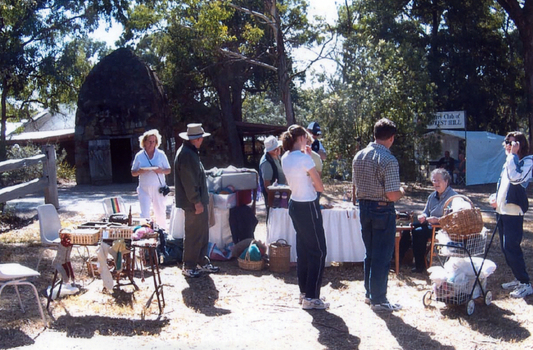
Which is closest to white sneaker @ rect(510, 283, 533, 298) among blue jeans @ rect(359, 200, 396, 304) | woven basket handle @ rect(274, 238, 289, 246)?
blue jeans @ rect(359, 200, 396, 304)

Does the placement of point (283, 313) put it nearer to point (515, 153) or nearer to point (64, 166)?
point (515, 153)

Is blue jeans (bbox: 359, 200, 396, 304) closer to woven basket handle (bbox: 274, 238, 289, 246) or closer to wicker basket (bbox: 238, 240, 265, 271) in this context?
woven basket handle (bbox: 274, 238, 289, 246)

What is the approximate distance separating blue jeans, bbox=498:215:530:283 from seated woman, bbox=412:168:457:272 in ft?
2.23

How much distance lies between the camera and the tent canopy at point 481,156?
19781mm

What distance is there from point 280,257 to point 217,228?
3.89 feet

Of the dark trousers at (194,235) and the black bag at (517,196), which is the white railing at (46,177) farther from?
the black bag at (517,196)

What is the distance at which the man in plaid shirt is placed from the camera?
4844 millimetres

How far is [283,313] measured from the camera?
5.20 meters

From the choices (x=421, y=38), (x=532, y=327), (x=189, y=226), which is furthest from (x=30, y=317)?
(x=421, y=38)

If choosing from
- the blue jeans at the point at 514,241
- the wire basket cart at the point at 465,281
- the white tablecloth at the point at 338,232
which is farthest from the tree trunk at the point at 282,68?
the wire basket cart at the point at 465,281

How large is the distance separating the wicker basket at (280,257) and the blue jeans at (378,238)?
1744 mm

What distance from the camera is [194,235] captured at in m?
6.45

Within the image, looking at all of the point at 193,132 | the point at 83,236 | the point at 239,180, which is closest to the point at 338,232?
the point at 239,180

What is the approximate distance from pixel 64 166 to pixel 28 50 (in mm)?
4951
